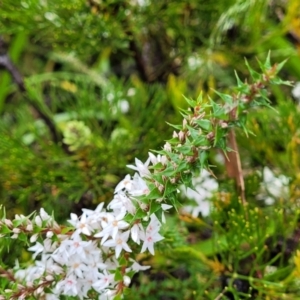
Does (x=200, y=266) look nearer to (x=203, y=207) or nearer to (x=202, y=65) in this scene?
(x=203, y=207)

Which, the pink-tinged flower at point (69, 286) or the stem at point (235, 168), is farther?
the stem at point (235, 168)

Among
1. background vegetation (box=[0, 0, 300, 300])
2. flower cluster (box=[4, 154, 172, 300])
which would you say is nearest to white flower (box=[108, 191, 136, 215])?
flower cluster (box=[4, 154, 172, 300])

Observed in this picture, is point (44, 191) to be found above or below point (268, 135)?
below

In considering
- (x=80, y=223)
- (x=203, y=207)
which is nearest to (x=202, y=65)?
(x=203, y=207)

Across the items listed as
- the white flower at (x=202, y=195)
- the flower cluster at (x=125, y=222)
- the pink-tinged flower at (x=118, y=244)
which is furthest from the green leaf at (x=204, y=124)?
the white flower at (x=202, y=195)

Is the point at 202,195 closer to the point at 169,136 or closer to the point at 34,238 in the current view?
the point at 169,136

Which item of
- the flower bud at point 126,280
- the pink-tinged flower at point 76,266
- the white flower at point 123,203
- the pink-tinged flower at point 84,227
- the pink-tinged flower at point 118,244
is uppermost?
the white flower at point 123,203

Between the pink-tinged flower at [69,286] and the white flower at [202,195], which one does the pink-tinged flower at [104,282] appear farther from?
the white flower at [202,195]

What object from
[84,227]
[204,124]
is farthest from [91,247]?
[204,124]
